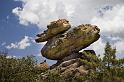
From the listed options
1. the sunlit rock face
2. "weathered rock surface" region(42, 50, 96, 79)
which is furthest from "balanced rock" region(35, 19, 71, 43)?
"weathered rock surface" region(42, 50, 96, 79)

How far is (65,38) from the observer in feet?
242

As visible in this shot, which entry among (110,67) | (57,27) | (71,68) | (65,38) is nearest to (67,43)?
(65,38)

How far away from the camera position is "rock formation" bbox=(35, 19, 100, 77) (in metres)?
71.2

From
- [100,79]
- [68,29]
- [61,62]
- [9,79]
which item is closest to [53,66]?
[61,62]

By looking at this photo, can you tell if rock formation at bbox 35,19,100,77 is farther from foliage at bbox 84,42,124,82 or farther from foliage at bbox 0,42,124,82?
foliage at bbox 84,42,124,82

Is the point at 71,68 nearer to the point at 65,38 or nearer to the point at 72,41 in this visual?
the point at 72,41

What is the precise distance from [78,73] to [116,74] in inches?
859

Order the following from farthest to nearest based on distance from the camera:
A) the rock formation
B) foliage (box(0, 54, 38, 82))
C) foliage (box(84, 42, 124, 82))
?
the rock formation
foliage (box(0, 54, 38, 82))
foliage (box(84, 42, 124, 82))

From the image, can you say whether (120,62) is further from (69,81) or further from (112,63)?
(69,81)

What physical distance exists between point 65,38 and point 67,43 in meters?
1.12

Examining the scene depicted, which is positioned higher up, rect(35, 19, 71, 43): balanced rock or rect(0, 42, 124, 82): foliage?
rect(35, 19, 71, 43): balanced rock

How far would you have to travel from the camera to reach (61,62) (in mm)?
73562

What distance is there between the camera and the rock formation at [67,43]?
71.2m

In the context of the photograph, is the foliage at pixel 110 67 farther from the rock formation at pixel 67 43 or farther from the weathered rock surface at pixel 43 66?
the weathered rock surface at pixel 43 66
